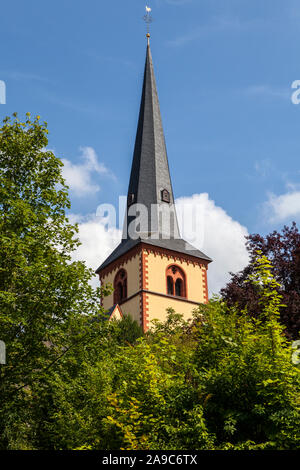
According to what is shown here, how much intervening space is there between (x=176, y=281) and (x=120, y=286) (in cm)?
495

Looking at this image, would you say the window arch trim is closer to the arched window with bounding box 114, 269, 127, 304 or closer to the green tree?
the arched window with bounding box 114, 269, 127, 304

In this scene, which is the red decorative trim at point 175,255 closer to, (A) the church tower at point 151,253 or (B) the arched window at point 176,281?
(A) the church tower at point 151,253

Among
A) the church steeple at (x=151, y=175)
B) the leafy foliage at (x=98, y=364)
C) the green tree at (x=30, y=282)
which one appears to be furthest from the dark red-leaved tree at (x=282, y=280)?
the church steeple at (x=151, y=175)

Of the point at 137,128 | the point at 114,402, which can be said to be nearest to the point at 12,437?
the point at 114,402

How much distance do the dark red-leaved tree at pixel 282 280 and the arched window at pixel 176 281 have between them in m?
23.4

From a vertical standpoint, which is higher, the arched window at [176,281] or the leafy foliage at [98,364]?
the arched window at [176,281]

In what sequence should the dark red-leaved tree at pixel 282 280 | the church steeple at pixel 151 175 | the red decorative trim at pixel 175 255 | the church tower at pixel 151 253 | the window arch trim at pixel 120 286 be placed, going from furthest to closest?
the church steeple at pixel 151 175 → the window arch trim at pixel 120 286 → the red decorative trim at pixel 175 255 → the church tower at pixel 151 253 → the dark red-leaved tree at pixel 282 280

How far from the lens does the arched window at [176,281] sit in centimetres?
4356

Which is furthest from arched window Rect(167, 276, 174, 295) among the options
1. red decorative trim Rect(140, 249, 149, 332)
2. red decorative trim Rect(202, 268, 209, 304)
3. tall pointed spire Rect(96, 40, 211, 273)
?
red decorative trim Rect(202, 268, 209, 304)

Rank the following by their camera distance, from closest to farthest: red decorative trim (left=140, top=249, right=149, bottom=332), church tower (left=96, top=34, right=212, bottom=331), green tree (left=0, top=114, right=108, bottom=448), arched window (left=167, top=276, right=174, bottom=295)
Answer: green tree (left=0, top=114, right=108, bottom=448), red decorative trim (left=140, top=249, right=149, bottom=332), church tower (left=96, top=34, right=212, bottom=331), arched window (left=167, top=276, right=174, bottom=295)

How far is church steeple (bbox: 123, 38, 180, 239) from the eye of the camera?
151ft

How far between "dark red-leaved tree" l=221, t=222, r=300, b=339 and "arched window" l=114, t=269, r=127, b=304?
80.6 feet

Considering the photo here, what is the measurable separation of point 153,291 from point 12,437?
29.4 metres
